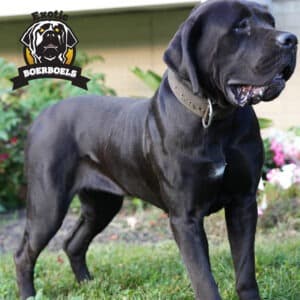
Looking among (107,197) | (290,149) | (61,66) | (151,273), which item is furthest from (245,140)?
(290,149)

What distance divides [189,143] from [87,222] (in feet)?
4.98

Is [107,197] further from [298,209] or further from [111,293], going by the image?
[298,209]

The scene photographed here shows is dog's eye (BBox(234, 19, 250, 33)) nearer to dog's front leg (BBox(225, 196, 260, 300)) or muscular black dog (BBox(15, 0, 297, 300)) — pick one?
muscular black dog (BBox(15, 0, 297, 300))

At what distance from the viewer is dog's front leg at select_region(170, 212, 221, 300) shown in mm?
3330

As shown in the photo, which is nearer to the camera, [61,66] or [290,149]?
[61,66]

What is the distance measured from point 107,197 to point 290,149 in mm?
2714

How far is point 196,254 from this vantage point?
3350mm

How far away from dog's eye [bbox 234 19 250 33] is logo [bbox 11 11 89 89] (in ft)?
8.05

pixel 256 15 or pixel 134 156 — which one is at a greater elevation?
pixel 256 15

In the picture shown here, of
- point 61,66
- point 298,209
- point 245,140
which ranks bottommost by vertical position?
point 298,209

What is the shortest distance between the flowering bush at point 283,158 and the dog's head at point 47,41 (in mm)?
2138

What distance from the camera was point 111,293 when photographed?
14.3 ft

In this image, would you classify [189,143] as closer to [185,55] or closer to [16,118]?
[185,55]

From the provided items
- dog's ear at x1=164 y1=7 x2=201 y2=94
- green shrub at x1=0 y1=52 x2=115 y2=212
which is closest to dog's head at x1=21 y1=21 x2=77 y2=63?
green shrub at x1=0 y1=52 x2=115 y2=212
